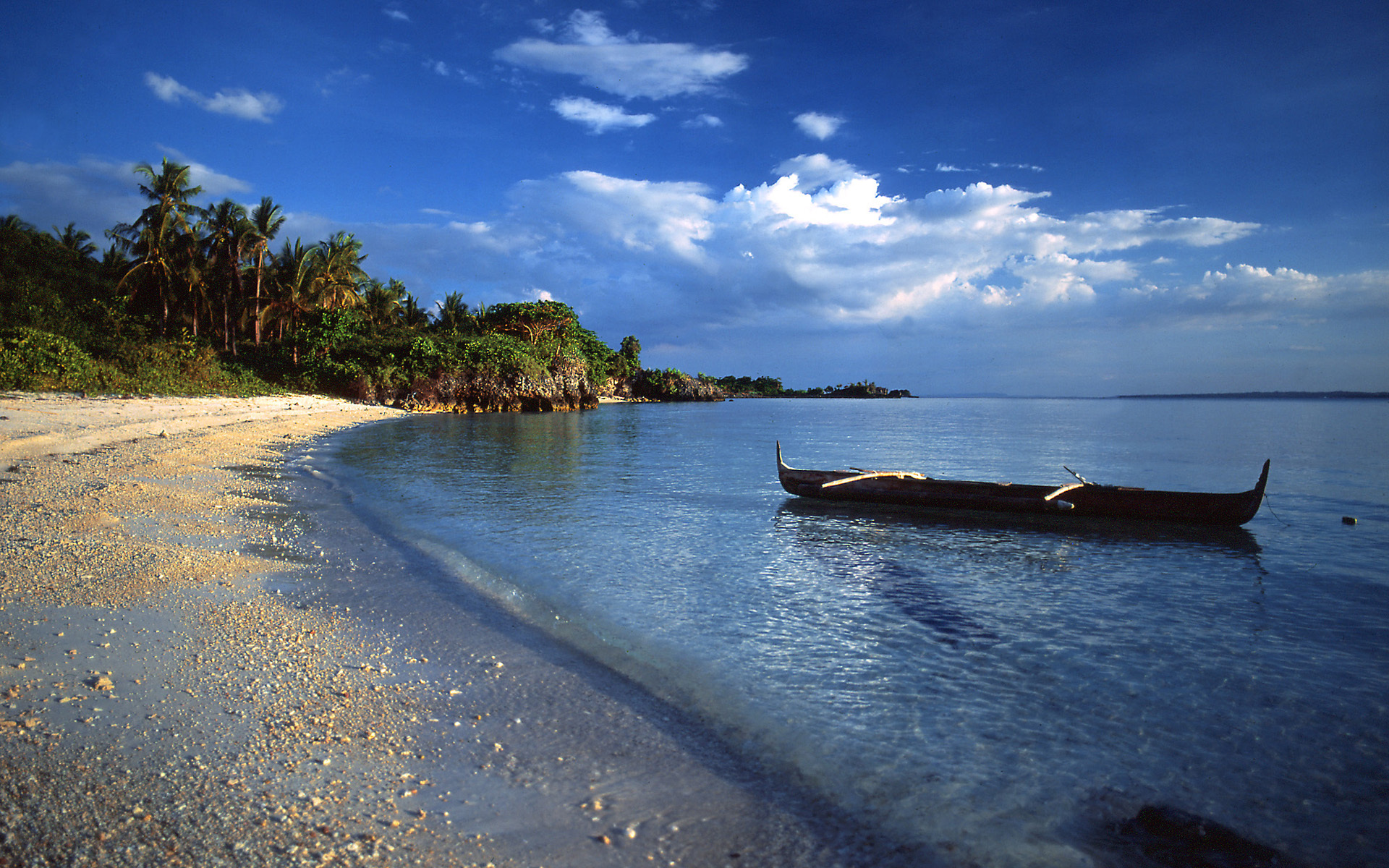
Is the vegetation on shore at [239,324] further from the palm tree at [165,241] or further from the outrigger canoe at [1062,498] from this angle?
the outrigger canoe at [1062,498]

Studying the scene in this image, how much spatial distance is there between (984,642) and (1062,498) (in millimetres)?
7809

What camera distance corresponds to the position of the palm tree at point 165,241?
40.8m

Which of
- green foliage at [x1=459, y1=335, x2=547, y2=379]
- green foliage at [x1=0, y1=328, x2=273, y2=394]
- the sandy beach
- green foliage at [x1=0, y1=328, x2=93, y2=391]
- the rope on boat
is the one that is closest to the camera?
the sandy beach

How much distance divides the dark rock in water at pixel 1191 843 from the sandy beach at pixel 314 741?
60.8 inches

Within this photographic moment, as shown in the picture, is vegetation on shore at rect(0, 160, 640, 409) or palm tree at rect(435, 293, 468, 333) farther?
palm tree at rect(435, 293, 468, 333)

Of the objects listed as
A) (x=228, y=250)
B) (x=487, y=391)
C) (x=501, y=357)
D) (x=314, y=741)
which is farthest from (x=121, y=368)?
(x=314, y=741)

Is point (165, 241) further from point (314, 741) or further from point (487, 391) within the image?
point (314, 741)

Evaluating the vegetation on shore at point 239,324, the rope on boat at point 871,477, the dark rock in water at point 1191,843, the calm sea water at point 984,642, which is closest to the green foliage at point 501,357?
the vegetation on shore at point 239,324

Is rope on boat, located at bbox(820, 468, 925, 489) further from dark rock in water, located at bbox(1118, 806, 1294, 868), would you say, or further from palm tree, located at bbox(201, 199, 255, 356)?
palm tree, located at bbox(201, 199, 255, 356)

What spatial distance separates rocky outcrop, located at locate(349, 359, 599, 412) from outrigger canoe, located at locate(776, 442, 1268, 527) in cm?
4528

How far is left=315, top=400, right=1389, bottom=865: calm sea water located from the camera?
4129 millimetres

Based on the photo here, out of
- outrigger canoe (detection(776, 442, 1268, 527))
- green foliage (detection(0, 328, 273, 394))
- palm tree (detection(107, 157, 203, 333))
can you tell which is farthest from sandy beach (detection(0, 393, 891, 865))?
palm tree (detection(107, 157, 203, 333))

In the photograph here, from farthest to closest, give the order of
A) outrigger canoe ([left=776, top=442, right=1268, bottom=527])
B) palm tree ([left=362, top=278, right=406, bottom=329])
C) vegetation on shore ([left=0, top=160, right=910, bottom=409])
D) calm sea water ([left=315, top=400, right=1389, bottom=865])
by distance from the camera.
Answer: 1. palm tree ([left=362, top=278, right=406, bottom=329])
2. vegetation on shore ([left=0, top=160, right=910, bottom=409])
3. outrigger canoe ([left=776, top=442, right=1268, bottom=527])
4. calm sea water ([left=315, top=400, right=1389, bottom=865])

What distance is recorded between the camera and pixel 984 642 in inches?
261
